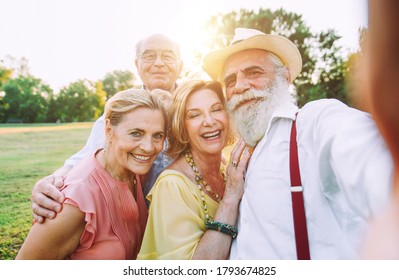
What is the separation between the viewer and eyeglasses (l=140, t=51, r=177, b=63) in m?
3.26

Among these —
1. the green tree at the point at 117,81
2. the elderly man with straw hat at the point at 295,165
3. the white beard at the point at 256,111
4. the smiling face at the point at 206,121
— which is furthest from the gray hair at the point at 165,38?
the white beard at the point at 256,111

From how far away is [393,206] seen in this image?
1610 mm

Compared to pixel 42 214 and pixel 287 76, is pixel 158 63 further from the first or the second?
pixel 42 214

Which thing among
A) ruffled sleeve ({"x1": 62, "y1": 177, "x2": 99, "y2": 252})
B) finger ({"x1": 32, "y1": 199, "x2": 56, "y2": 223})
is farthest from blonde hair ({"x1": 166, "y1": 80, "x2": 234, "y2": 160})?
finger ({"x1": 32, "y1": 199, "x2": 56, "y2": 223})

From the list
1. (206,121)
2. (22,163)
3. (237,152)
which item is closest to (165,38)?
(206,121)

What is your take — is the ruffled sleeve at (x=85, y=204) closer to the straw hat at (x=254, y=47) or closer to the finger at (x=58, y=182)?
the finger at (x=58, y=182)

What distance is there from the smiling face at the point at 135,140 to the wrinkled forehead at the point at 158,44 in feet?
2.89

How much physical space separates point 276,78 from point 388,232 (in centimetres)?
138

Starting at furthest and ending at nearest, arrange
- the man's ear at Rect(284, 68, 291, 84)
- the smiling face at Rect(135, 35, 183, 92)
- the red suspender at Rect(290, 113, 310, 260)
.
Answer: the smiling face at Rect(135, 35, 183, 92), the man's ear at Rect(284, 68, 291, 84), the red suspender at Rect(290, 113, 310, 260)

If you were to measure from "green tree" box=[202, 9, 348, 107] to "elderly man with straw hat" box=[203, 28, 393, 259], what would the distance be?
0.60 meters

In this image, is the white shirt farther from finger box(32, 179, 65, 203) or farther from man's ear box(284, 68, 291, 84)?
finger box(32, 179, 65, 203)

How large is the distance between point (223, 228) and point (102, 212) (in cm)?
79

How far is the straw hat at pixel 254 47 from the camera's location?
253cm
